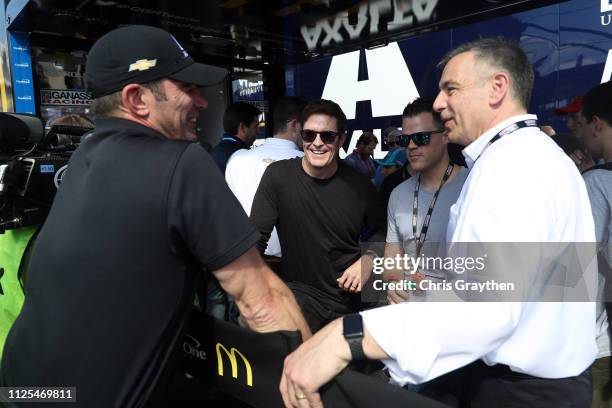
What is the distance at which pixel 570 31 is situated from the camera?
3014 mm

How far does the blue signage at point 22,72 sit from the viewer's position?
4.47 meters

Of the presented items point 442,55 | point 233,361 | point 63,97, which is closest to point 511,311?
point 233,361

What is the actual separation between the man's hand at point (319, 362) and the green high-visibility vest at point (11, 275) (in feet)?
5.28

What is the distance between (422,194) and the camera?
7.77ft

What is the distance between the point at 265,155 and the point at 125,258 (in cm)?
235

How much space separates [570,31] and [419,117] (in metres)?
1.49

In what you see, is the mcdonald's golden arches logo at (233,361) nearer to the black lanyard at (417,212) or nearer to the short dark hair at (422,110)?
the black lanyard at (417,212)

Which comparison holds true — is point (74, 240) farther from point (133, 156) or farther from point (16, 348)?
point (16, 348)

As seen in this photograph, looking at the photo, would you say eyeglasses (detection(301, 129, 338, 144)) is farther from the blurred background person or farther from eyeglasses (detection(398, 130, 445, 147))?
the blurred background person

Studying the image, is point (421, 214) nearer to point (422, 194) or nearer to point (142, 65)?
point (422, 194)

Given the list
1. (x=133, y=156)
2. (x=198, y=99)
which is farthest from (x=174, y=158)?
(x=198, y=99)

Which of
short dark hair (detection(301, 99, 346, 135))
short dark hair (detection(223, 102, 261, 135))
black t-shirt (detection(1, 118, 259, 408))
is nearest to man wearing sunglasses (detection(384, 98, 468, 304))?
short dark hair (detection(301, 99, 346, 135))

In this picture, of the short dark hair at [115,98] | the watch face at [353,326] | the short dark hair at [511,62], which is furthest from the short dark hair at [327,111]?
the watch face at [353,326]

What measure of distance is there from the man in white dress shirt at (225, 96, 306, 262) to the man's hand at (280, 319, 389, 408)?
6.69 ft
